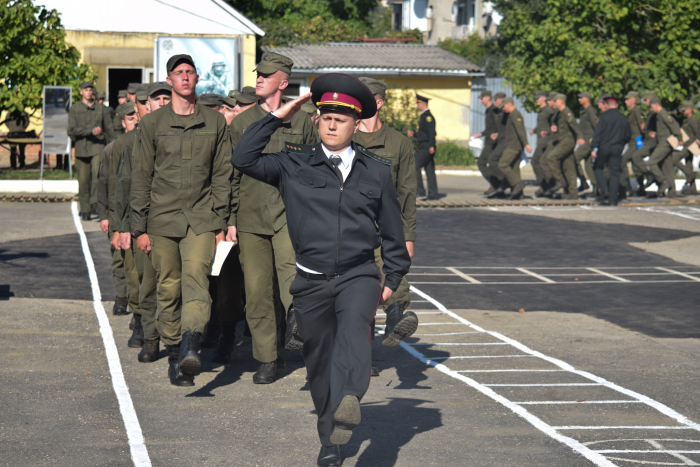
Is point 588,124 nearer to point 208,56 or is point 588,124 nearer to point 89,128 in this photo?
point 208,56

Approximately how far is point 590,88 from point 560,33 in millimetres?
1457

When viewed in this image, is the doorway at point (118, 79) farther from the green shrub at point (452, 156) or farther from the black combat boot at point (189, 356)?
the black combat boot at point (189, 356)

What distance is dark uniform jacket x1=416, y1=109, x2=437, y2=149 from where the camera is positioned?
19.7 m

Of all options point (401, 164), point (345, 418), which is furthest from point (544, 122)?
point (345, 418)

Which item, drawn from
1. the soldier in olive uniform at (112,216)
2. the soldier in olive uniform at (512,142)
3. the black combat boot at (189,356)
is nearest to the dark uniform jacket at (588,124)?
the soldier in olive uniform at (512,142)

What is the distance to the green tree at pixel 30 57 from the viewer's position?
21875 mm

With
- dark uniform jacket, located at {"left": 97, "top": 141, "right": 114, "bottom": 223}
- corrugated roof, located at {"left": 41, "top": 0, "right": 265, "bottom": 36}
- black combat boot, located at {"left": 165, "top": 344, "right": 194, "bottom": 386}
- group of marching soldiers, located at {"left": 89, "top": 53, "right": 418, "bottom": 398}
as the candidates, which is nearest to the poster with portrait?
corrugated roof, located at {"left": 41, "top": 0, "right": 265, "bottom": 36}

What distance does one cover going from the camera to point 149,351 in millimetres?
7398

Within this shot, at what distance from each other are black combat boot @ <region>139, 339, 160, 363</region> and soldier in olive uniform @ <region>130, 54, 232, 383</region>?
52 cm

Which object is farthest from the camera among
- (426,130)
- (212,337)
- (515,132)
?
(515,132)

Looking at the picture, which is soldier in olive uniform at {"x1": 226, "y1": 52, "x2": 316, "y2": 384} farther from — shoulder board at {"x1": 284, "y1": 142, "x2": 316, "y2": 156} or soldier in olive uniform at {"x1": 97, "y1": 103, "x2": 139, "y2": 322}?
shoulder board at {"x1": 284, "y1": 142, "x2": 316, "y2": 156}

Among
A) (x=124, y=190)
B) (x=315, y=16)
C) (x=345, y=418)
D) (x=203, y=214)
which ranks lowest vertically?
(x=345, y=418)

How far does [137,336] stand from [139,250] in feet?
2.48

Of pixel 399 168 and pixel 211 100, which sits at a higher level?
pixel 211 100
